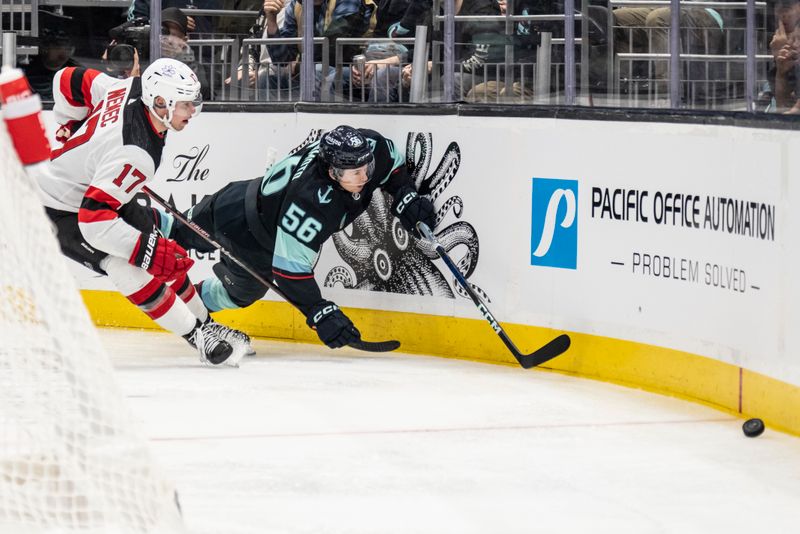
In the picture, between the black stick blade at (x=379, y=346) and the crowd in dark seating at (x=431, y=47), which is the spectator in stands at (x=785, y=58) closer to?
the crowd in dark seating at (x=431, y=47)

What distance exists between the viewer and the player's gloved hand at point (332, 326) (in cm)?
579

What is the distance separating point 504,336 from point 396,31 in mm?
1558

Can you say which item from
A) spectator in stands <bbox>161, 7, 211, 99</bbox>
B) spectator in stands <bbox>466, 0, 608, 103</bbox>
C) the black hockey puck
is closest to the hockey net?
the black hockey puck

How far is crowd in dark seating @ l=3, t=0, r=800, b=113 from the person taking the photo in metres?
5.04

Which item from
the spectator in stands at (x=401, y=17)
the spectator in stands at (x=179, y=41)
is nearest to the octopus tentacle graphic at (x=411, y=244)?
the spectator in stands at (x=401, y=17)

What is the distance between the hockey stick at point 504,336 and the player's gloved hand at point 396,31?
0.93 metres

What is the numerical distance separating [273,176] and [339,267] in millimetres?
539

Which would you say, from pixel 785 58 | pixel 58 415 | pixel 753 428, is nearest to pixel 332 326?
pixel 753 428

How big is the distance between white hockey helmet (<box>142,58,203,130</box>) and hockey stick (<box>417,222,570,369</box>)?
1054 millimetres

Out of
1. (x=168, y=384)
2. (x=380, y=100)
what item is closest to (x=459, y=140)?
(x=380, y=100)

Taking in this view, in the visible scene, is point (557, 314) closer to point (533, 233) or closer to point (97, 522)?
point (533, 233)

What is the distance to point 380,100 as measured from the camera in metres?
6.32

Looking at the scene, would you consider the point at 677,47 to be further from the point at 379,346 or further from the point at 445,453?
the point at 445,453

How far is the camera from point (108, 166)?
575cm
